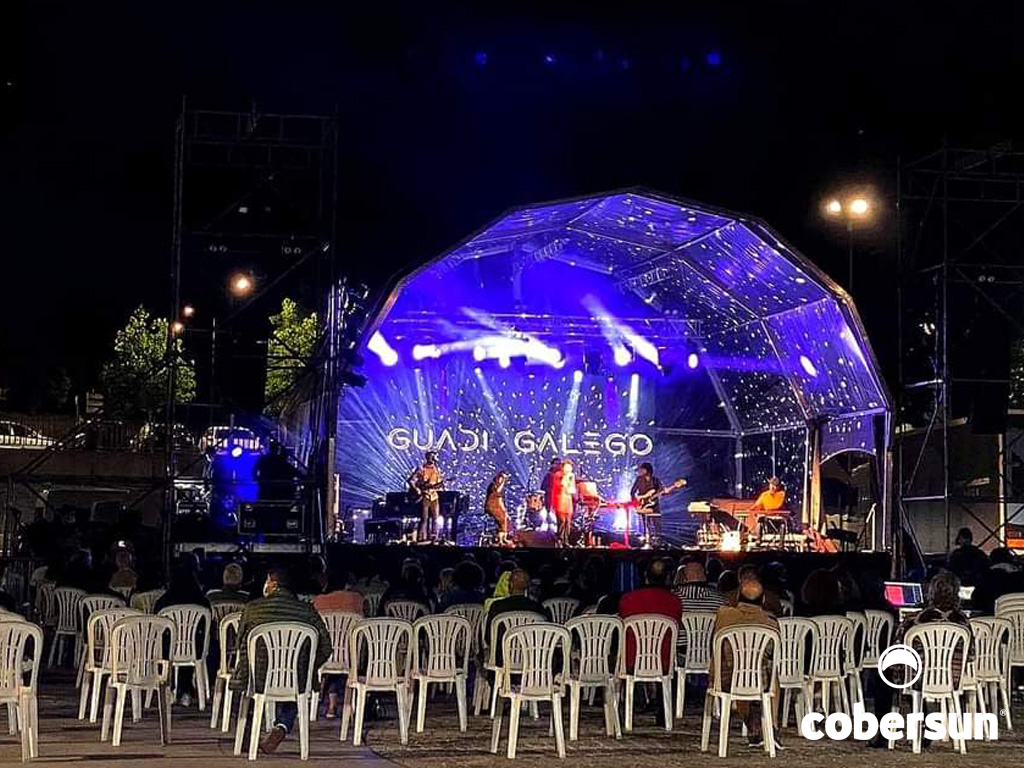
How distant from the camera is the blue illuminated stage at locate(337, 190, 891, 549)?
23.6 metres

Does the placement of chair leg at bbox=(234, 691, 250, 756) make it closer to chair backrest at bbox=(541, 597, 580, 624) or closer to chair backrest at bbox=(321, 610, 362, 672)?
chair backrest at bbox=(321, 610, 362, 672)

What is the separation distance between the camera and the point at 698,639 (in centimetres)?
1142

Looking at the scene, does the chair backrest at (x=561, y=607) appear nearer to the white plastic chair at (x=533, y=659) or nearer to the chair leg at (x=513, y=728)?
the white plastic chair at (x=533, y=659)

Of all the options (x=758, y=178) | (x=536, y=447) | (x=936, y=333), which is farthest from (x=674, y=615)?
(x=536, y=447)

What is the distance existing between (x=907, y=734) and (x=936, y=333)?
32.5ft

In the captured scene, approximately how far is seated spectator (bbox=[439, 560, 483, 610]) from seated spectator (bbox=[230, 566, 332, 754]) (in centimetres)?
250

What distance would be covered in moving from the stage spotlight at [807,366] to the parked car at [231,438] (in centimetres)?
806

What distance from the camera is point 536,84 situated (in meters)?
21.2

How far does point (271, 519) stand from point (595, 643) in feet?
28.8

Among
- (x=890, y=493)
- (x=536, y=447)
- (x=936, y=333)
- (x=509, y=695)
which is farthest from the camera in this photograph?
Result: (x=536, y=447)

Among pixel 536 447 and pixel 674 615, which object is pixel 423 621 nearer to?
pixel 674 615

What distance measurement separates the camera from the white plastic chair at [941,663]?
32.6 ft

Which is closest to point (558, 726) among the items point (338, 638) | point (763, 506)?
point (338, 638)

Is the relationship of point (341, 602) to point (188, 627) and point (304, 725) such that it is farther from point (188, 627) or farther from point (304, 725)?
point (304, 725)
